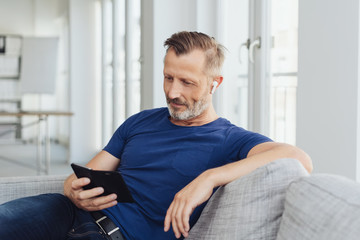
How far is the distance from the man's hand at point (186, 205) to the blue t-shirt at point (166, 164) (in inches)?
9.5

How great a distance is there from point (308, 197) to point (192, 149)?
0.66 meters

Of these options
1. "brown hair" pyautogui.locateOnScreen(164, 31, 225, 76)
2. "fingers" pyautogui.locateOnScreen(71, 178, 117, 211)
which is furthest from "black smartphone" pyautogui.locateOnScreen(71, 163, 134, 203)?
"brown hair" pyautogui.locateOnScreen(164, 31, 225, 76)

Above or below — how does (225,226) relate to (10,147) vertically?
above

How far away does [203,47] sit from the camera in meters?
1.64

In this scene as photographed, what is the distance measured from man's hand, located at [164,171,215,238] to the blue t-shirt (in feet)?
0.79

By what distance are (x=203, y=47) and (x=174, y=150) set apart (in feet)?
1.25

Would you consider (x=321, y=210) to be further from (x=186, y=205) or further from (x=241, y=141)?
(x=241, y=141)

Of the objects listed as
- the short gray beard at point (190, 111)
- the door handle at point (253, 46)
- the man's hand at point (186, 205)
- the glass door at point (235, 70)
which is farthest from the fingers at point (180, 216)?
the glass door at point (235, 70)

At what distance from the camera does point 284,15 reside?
243 centimetres

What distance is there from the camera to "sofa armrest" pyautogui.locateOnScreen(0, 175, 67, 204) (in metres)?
1.70

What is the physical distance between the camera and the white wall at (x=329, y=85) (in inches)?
64.4

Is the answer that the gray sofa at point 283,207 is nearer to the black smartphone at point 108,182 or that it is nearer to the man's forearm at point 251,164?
the man's forearm at point 251,164

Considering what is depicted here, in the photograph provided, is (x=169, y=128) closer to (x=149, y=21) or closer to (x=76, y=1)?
(x=149, y=21)

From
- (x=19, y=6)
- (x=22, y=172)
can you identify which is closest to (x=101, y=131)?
(x=22, y=172)
